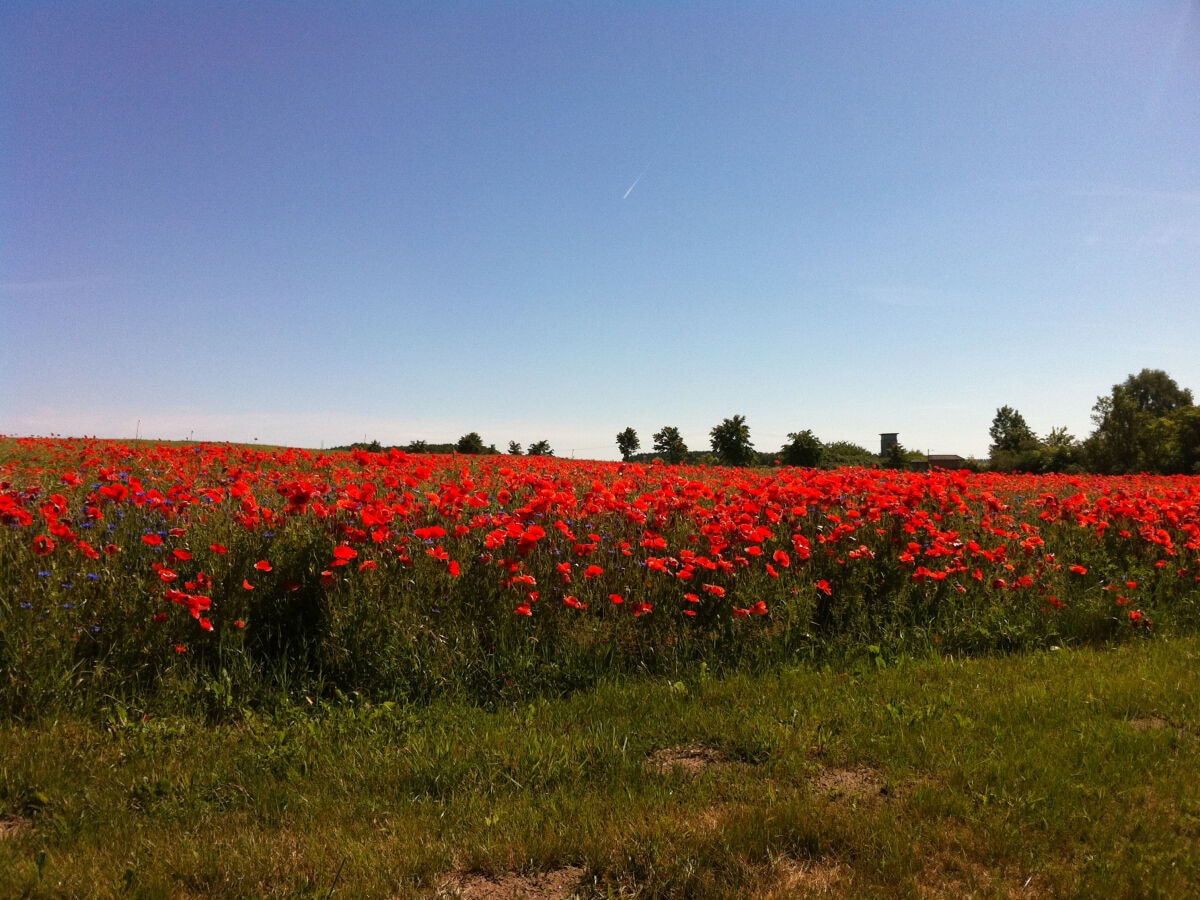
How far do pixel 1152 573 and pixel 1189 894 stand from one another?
19.6 ft

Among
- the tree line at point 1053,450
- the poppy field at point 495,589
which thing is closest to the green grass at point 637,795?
the poppy field at point 495,589

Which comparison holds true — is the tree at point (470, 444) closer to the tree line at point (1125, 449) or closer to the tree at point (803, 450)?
the tree at point (803, 450)

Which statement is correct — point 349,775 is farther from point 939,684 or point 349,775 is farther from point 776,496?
point 776,496

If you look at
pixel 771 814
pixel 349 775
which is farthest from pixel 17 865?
pixel 771 814

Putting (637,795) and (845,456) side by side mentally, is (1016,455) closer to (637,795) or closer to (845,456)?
(845,456)

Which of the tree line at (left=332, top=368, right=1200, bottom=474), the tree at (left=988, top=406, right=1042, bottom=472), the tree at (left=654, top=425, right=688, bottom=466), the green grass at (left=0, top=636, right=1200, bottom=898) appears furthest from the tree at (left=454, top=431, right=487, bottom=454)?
the green grass at (left=0, top=636, right=1200, bottom=898)

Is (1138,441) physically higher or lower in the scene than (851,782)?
higher

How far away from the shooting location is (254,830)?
304 centimetres

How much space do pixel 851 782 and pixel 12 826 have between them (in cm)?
389

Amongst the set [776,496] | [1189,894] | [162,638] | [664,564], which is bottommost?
[1189,894]

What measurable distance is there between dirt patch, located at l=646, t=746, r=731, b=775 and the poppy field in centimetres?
100

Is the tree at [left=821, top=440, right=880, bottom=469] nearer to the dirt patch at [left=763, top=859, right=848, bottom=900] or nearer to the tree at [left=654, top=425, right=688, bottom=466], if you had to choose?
the tree at [left=654, top=425, right=688, bottom=466]

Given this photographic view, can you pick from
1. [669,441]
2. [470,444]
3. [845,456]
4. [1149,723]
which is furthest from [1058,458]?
[1149,723]

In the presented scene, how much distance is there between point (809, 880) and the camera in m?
2.74
